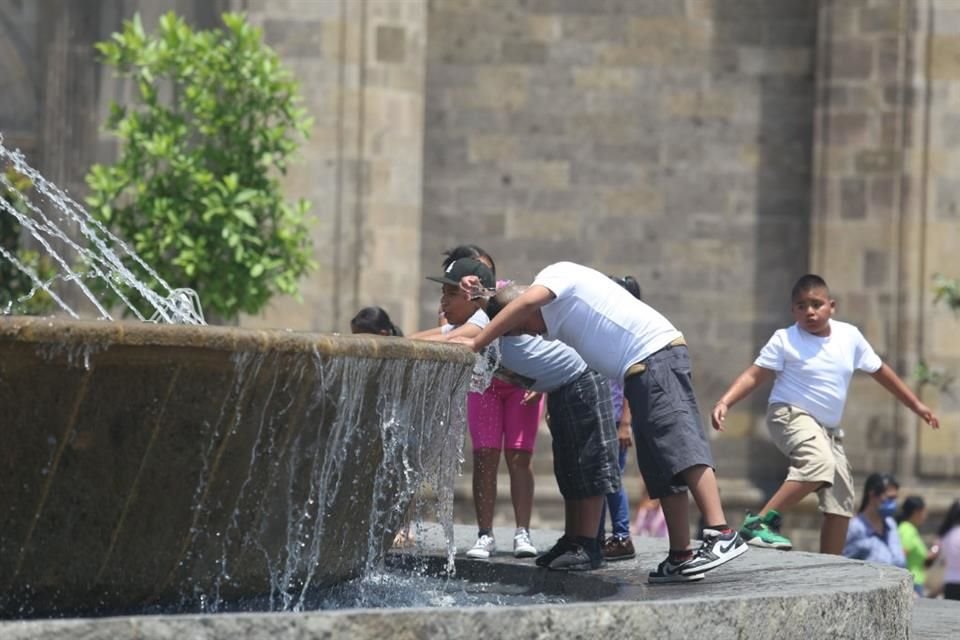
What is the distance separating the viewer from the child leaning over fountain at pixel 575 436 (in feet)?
30.4

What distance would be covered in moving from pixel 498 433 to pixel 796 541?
7834 mm

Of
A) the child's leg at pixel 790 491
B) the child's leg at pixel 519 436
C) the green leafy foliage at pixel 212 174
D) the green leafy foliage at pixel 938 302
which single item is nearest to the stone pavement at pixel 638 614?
the child's leg at pixel 519 436

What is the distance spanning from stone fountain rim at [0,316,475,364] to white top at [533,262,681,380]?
1.12 metres

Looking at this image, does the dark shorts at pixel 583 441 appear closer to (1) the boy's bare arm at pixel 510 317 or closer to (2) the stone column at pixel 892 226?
(1) the boy's bare arm at pixel 510 317

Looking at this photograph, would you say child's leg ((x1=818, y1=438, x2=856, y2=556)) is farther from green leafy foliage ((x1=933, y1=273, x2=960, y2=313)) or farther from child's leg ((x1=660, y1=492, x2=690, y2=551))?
green leafy foliage ((x1=933, y1=273, x2=960, y2=313))

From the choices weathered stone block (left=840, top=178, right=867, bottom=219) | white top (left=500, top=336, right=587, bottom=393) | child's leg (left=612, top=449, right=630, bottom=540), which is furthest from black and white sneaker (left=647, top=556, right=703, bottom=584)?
weathered stone block (left=840, top=178, right=867, bottom=219)

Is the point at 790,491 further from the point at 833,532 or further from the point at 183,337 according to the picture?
the point at 183,337

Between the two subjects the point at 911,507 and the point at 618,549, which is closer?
the point at 618,549

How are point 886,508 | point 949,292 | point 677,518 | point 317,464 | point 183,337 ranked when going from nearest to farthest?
point 183,337 → point 317,464 → point 677,518 → point 886,508 → point 949,292

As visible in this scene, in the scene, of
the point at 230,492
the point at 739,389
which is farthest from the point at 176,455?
the point at 739,389

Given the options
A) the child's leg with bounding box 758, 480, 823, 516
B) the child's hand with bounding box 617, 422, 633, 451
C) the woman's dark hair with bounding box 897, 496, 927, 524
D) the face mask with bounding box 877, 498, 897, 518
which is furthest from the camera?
the woman's dark hair with bounding box 897, 496, 927, 524

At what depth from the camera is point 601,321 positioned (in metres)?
8.54

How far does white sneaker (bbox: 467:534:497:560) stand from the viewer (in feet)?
32.3

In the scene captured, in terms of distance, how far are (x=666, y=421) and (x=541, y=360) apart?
89 centimetres
